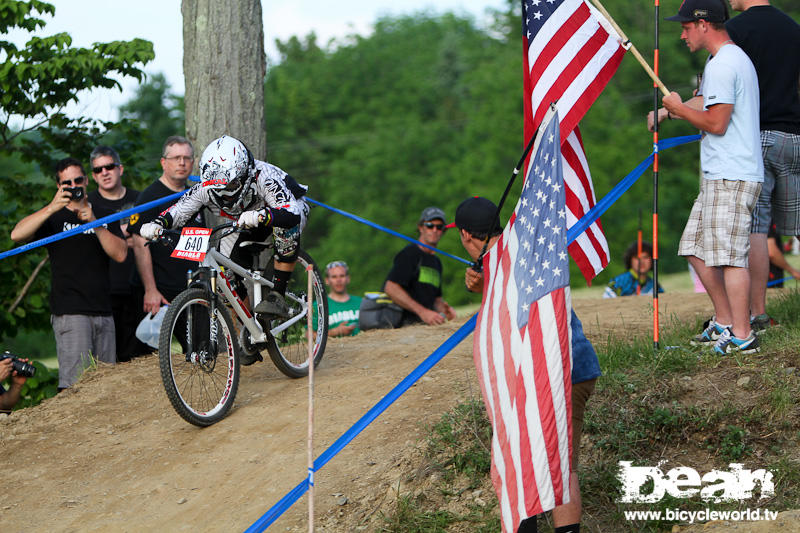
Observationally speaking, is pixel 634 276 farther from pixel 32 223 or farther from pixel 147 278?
pixel 32 223

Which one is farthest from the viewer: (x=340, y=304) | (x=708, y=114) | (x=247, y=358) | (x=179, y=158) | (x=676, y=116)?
(x=340, y=304)

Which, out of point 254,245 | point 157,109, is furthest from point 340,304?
point 157,109

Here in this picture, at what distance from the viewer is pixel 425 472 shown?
5473mm

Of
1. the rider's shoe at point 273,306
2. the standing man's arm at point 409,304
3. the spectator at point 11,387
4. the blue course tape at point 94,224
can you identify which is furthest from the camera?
the standing man's arm at point 409,304

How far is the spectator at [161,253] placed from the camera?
8.23m

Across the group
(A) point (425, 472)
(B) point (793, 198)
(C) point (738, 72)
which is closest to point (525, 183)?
(A) point (425, 472)

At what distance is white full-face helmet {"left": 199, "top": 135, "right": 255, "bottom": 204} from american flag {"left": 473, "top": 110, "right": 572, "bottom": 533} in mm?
2556

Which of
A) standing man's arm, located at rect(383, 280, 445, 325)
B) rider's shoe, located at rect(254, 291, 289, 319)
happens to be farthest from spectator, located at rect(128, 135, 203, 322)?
standing man's arm, located at rect(383, 280, 445, 325)

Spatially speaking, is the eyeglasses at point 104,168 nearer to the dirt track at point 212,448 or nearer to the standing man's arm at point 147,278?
the standing man's arm at point 147,278

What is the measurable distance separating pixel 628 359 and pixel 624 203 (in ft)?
117

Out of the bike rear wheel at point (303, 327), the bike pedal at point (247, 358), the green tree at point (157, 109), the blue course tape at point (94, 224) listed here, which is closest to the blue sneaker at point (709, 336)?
the bike rear wheel at point (303, 327)

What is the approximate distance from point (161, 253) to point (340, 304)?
3119 mm

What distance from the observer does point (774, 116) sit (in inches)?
258

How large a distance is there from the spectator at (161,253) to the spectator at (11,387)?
122cm
